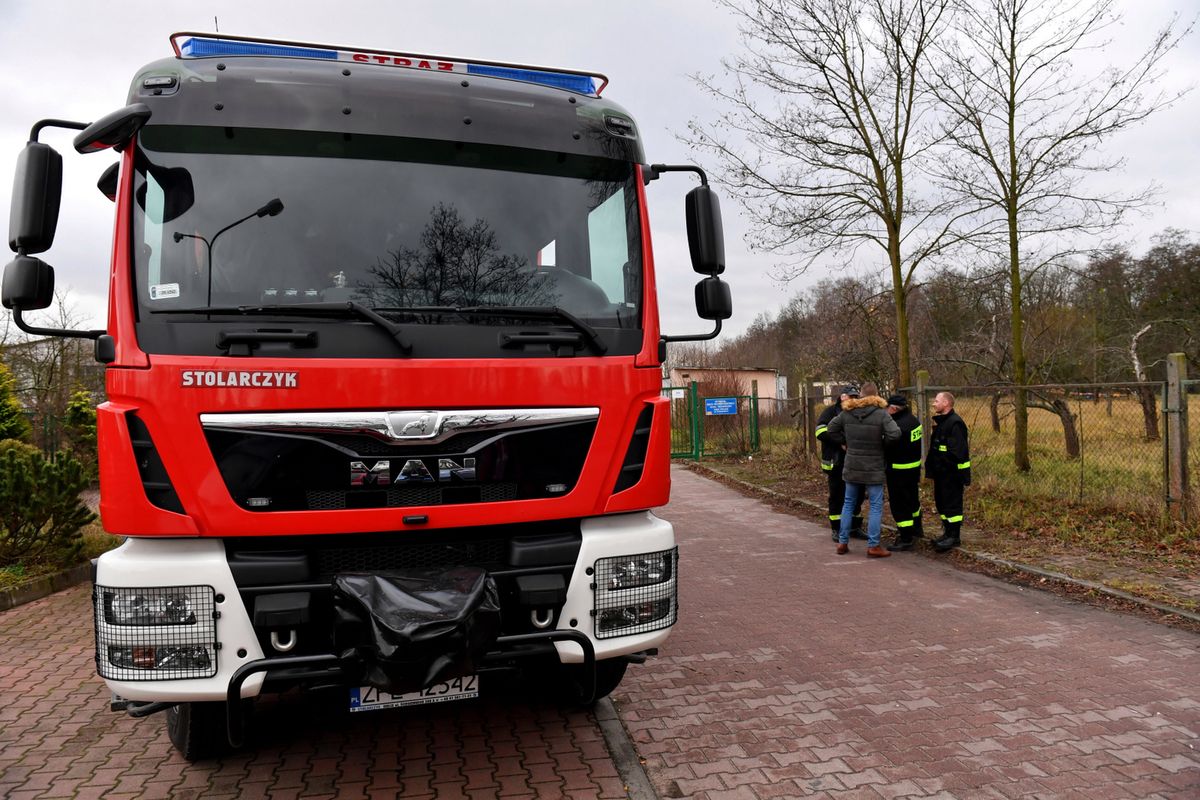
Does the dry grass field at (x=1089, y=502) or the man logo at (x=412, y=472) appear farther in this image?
the dry grass field at (x=1089, y=502)

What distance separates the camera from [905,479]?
831 centimetres

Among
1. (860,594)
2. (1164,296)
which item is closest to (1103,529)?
(860,594)

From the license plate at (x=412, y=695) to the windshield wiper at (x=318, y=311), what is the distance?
4.26 ft

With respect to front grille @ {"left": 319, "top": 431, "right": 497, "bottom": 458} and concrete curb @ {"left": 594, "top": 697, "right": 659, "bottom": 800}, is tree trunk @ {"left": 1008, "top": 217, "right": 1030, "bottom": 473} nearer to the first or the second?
concrete curb @ {"left": 594, "top": 697, "right": 659, "bottom": 800}

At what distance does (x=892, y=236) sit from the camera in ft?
39.8

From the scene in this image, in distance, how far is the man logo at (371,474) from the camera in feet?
10.2

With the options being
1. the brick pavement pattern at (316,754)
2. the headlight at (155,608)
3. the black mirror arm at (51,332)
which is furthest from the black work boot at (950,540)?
the black mirror arm at (51,332)

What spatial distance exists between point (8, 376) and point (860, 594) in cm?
1506

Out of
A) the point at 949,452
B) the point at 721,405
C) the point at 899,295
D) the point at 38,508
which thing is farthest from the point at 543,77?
the point at 721,405

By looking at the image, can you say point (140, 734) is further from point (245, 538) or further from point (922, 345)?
point (922, 345)

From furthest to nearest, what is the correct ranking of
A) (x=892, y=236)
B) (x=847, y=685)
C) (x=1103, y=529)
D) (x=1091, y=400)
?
(x=892, y=236)
(x=1091, y=400)
(x=1103, y=529)
(x=847, y=685)

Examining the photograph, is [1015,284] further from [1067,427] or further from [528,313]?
[528,313]

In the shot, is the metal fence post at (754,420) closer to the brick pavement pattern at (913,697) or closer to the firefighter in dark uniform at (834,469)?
the firefighter in dark uniform at (834,469)

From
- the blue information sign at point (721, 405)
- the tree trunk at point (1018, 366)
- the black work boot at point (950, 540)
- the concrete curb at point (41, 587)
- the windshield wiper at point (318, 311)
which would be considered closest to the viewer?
the windshield wiper at point (318, 311)
